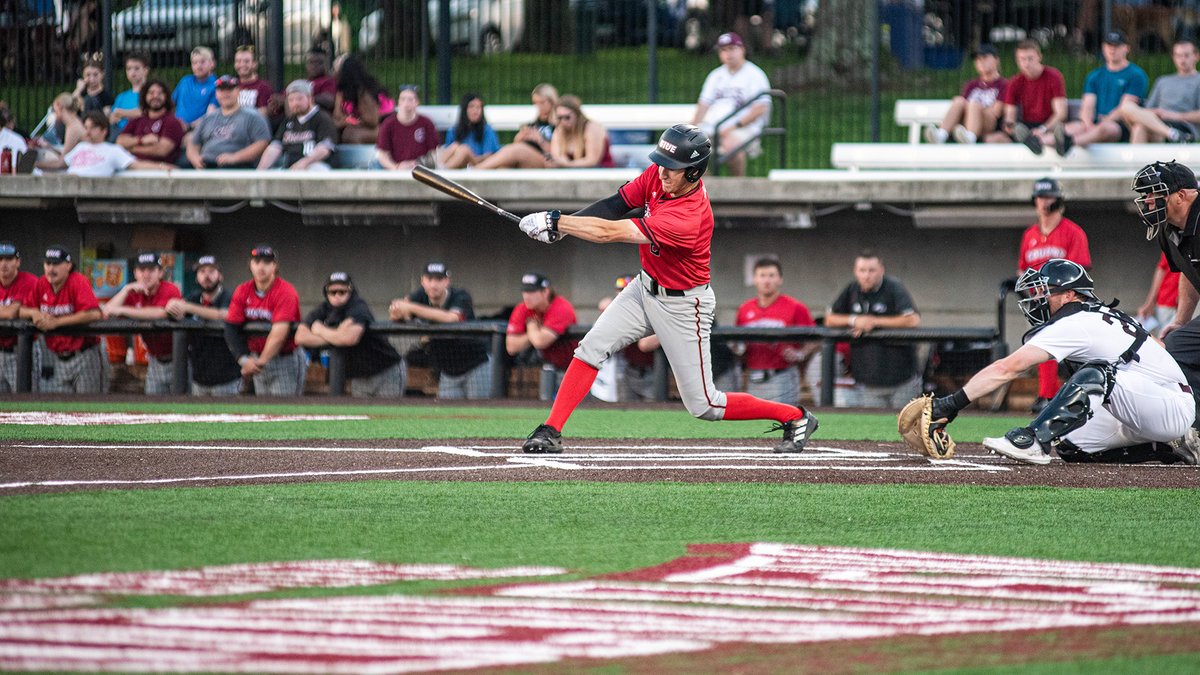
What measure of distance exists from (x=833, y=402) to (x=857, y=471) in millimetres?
6266

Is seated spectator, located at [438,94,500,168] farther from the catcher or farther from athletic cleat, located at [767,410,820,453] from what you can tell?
the catcher

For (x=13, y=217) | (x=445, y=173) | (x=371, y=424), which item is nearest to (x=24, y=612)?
(x=371, y=424)

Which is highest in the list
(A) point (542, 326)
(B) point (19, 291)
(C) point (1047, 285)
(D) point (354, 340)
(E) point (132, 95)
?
(E) point (132, 95)

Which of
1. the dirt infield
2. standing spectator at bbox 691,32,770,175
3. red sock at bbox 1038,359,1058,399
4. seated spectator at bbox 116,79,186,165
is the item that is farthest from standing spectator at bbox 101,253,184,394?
red sock at bbox 1038,359,1058,399

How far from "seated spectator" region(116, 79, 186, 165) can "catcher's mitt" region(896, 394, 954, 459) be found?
11084 millimetres

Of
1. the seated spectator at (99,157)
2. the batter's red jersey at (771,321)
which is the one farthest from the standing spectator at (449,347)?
the seated spectator at (99,157)

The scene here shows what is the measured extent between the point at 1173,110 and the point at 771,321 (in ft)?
15.8

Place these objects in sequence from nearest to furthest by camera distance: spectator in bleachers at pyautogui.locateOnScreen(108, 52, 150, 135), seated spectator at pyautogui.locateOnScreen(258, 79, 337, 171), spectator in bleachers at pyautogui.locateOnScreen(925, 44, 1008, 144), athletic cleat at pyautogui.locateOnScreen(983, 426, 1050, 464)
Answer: athletic cleat at pyautogui.locateOnScreen(983, 426, 1050, 464), spectator in bleachers at pyautogui.locateOnScreen(925, 44, 1008, 144), seated spectator at pyautogui.locateOnScreen(258, 79, 337, 171), spectator in bleachers at pyautogui.locateOnScreen(108, 52, 150, 135)

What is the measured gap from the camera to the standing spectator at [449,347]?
551 inches

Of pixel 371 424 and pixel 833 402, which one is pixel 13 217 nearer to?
pixel 371 424

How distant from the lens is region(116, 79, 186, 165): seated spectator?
1628cm

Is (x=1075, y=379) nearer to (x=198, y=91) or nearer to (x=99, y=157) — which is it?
(x=99, y=157)

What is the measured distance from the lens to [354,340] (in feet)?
45.5

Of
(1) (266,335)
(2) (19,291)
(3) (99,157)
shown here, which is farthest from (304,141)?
(2) (19,291)
